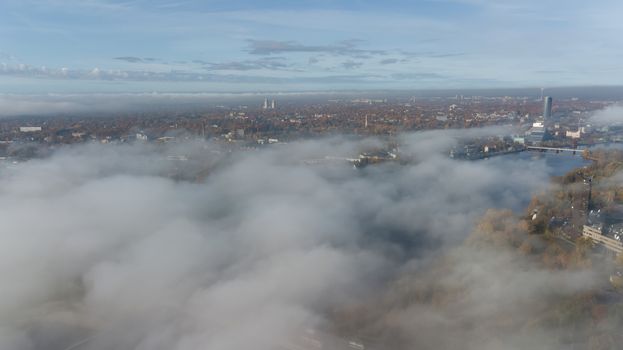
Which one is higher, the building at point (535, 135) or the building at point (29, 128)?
the building at point (29, 128)

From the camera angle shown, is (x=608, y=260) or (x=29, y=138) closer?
(x=608, y=260)

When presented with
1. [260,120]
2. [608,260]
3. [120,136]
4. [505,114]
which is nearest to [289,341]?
[608,260]

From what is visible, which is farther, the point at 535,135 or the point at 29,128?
the point at 535,135

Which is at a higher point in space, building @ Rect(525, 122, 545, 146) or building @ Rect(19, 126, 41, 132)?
building @ Rect(19, 126, 41, 132)

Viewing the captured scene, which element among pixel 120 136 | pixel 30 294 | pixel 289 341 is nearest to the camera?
pixel 289 341

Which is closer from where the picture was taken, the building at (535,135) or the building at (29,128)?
the building at (29,128)

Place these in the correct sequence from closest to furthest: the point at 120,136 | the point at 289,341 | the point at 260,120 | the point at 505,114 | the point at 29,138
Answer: the point at 289,341 < the point at 29,138 < the point at 120,136 < the point at 260,120 < the point at 505,114

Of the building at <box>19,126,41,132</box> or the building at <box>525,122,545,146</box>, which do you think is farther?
the building at <box>525,122,545,146</box>

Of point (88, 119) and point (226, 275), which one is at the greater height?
point (88, 119)

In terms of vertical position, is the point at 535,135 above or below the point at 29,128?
below

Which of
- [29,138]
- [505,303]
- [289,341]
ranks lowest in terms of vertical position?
[289,341]

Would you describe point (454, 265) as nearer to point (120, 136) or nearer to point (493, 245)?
point (493, 245)
